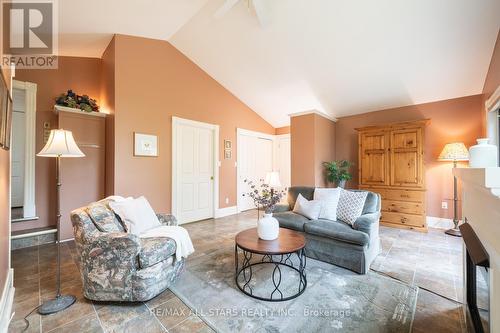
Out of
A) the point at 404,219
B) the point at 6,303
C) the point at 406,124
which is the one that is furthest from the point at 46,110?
the point at 404,219

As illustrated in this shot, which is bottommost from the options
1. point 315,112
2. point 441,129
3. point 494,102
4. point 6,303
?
point 6,303

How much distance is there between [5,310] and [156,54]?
3.95 m

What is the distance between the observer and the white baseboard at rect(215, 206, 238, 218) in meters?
5.02

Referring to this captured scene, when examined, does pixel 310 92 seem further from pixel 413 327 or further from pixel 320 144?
pixel 413 327

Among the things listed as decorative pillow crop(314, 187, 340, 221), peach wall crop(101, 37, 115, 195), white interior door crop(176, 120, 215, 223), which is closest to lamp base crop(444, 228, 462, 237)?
decorative pillow crop(314, 187, 340, 221)

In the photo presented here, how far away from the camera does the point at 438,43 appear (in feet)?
9.77

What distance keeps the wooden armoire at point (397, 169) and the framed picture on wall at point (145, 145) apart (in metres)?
4.11

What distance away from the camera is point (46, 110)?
11.9 ft

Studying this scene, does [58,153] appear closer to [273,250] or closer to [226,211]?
[273,250]

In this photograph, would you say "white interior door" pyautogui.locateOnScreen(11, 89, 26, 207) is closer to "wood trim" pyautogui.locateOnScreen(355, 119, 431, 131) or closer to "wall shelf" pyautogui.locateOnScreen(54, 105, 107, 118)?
"wall shelf" pyautogui.locateOnScreen(54, 105, 107, 118)

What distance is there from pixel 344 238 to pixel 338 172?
259 cm

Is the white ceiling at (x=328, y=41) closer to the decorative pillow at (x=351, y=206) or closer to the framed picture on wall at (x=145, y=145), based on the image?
the framed picture on wall at (x=145, y=145)

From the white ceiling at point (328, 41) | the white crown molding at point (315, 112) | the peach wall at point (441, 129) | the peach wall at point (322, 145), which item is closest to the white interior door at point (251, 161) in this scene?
the white crown molding at point (315, 112)

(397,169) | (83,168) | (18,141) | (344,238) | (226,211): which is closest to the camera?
(344,238)
